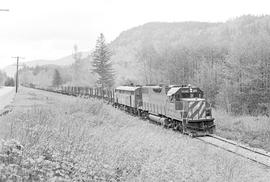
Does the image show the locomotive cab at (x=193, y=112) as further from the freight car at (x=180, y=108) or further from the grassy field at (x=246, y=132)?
the grassy field at (x=246, y=132)

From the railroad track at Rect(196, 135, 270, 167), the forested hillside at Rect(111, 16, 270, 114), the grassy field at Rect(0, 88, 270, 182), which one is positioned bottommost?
the railroad track at Rect(196, 135, 270, 167)

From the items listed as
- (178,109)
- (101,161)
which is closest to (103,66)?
(178,109)

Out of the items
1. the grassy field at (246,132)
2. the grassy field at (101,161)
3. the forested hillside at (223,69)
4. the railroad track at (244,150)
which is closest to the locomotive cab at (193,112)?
the grassy field at (246,132)

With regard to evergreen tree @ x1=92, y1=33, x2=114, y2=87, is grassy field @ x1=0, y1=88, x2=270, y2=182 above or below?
below

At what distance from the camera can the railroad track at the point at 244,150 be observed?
39.2 ft

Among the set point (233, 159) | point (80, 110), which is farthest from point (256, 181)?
point (80, 110)

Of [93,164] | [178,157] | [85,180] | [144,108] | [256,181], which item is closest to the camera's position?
[85,180]

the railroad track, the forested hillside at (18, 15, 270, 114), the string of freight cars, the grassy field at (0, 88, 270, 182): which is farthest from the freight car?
the forested hillside at (18, 15, 270, 114)

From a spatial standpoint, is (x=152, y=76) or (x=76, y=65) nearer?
(x=152, y=76)

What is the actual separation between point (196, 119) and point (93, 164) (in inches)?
475

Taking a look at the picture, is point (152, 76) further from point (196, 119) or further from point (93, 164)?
point (93, 164)

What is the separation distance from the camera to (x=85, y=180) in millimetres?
6523

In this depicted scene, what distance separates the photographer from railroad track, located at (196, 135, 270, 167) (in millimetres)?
11938

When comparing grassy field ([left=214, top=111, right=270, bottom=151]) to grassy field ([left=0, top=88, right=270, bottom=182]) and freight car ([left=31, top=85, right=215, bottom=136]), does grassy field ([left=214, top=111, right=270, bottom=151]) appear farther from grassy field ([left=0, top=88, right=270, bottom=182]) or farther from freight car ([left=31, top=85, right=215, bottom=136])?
grassy field ([left=0, top=88, right=270, bottom=182])
